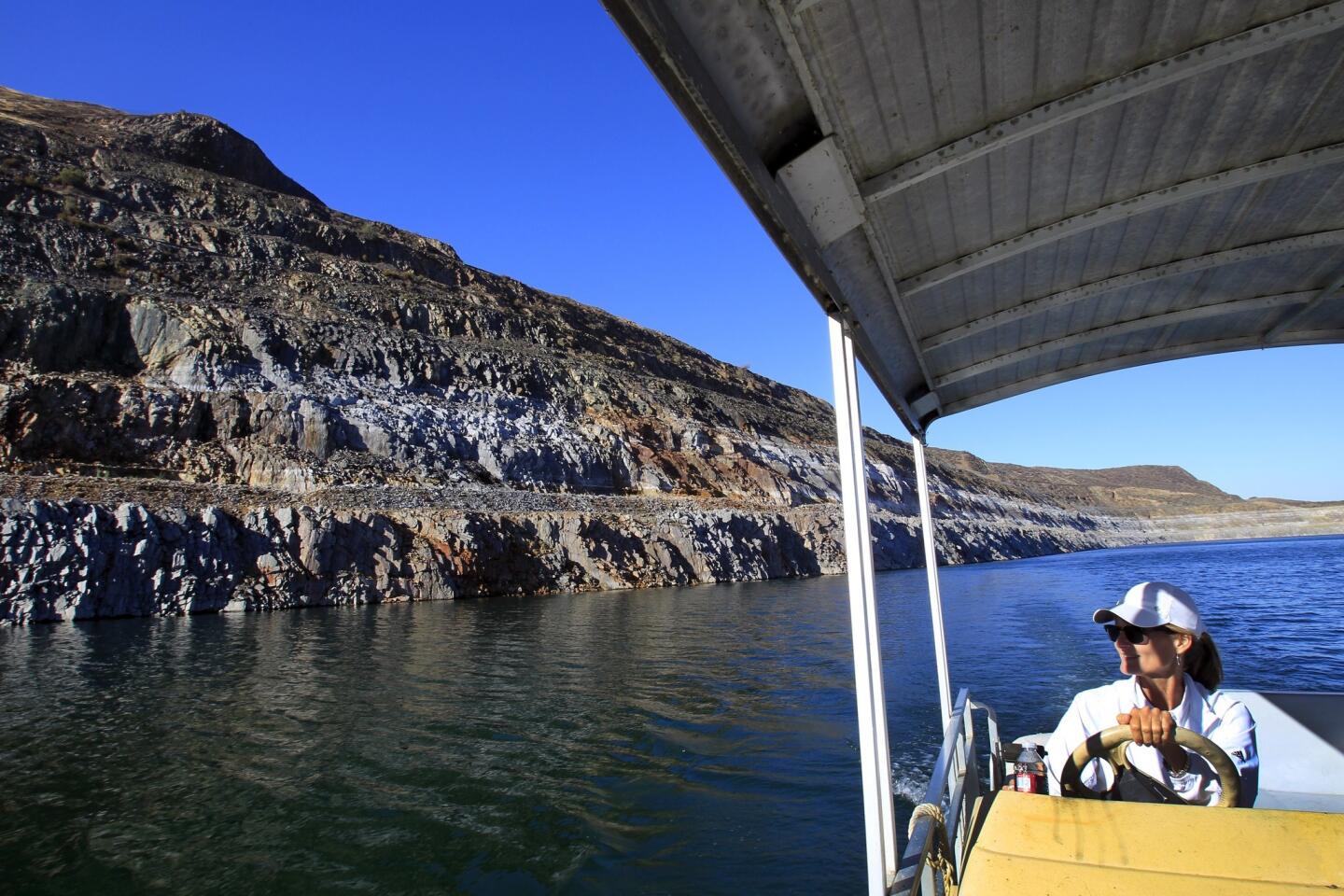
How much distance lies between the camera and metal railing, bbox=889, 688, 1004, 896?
2725 mm

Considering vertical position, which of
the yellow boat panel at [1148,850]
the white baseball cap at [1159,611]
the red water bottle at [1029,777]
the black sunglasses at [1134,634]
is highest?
the white baseball cap at [1159,611]

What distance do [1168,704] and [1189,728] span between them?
0.11 metres

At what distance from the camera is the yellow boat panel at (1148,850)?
1.94 metres

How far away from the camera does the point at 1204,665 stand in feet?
10.3

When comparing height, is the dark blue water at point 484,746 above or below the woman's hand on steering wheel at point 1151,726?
below

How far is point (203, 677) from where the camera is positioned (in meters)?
14.9

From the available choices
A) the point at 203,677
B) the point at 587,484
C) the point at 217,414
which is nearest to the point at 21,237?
the point at 217,414

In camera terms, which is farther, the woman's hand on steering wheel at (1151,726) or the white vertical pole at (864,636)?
the white vertical pole at (864,636)

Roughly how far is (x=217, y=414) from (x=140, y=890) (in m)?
39.6

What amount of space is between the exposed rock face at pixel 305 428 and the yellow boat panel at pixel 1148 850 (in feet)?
107

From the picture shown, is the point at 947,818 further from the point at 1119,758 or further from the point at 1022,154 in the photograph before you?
the point at 1022,154

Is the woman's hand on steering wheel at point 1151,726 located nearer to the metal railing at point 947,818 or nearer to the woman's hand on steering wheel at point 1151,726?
the woman's hand on steering wheel at point 1151,726

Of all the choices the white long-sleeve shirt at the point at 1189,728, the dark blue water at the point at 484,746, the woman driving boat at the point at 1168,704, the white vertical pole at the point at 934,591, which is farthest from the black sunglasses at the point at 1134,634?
the dark blue water at the point at 484,746

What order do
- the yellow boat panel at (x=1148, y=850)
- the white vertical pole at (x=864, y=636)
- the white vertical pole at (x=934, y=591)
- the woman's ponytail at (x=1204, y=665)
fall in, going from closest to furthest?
the yellow boat panel at (x=1148, y=850)
the white vertical pole at (x=864, y=636)
the woman's ponytail at (x=1204, y=665)
the white vertical pole at (x=934, y=591)
